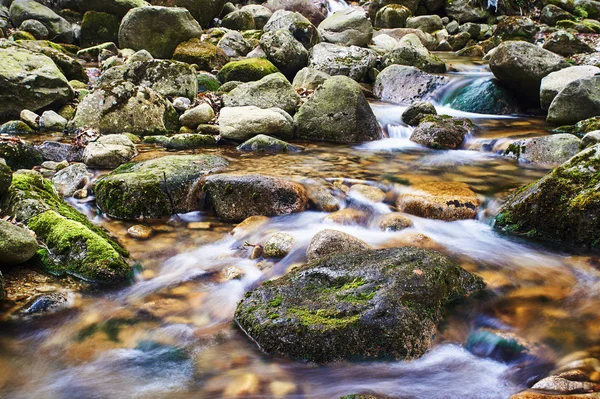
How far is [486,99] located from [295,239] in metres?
8.33

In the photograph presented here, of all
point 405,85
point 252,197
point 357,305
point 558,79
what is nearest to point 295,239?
point 252,197

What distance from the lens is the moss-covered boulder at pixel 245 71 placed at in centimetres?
1181

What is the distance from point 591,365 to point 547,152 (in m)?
5.26

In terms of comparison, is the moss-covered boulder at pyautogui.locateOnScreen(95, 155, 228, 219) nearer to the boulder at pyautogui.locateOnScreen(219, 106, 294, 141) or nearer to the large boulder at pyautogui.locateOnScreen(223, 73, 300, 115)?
the boulder at pyautogui.locateOnScreen(219, 106, 294, 141)

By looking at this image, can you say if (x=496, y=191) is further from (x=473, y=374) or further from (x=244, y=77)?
(x=244, y=77)

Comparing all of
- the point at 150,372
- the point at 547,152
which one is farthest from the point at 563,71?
the point at 150,372

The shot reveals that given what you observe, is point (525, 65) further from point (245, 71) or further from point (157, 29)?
point (157, 29)

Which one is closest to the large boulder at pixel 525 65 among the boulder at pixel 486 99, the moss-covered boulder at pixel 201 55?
the boulder at pixel 486 99

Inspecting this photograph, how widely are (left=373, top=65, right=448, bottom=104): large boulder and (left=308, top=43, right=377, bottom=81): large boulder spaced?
2.58 feet

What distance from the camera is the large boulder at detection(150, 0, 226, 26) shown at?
18859 millimetres

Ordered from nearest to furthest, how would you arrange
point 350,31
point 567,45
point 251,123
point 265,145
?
point 265,145, point 251,123, point 567,45, point 350,31

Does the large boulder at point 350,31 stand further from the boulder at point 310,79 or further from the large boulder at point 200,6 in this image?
the large boulder at point 200,6

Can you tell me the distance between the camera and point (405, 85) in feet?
39.7

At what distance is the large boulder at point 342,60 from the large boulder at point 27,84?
21.7 feet
